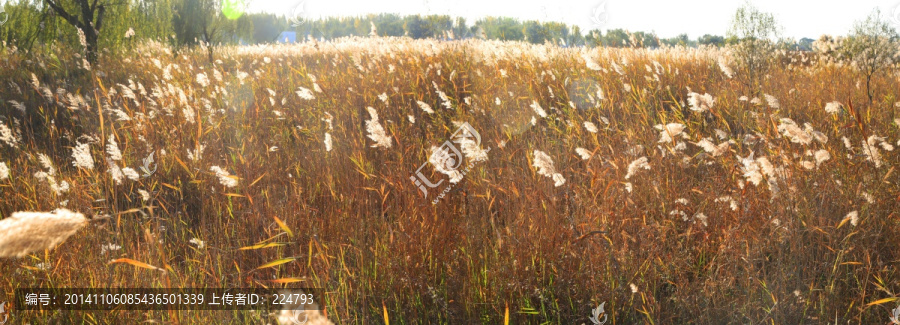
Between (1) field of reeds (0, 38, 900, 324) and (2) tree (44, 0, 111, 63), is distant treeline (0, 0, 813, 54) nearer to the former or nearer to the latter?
(2) tree (44, 0, 111, 63)

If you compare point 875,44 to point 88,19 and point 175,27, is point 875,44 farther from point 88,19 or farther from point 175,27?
point 175,27

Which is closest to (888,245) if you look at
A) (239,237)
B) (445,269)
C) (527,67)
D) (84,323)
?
(445,269)

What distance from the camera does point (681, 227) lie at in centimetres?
218

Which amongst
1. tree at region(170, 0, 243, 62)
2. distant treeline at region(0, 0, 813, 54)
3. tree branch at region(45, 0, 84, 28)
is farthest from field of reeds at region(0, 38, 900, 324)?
tree at region(170, 0, 243, 62)

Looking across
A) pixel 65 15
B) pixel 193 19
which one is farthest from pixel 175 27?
pixel 65 15

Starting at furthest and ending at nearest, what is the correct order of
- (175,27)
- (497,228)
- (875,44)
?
(175,27) → (875,44) → (497,228)

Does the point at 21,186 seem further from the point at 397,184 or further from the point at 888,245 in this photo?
the point at 888,245

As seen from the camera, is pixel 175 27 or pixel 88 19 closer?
pixel 88 19

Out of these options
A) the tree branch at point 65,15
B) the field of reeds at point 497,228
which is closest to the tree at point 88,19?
the tree branch at point 65,15

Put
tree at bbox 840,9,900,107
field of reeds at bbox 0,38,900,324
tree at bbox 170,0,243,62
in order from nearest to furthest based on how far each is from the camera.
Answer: field of reeds at bbox 0,38,900,324 → tree at bbox 840,9,900,107 → tree at bbox 170,0,243,62

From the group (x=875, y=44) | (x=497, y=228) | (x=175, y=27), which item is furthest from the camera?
(x=175, y=27)

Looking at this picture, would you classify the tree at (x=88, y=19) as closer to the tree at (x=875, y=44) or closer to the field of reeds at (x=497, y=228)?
the field of reeds at (x=497, y=228)

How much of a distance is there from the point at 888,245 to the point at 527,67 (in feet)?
11.4

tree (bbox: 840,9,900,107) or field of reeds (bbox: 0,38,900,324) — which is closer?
field of reeds (bbox: 0,38,900,324)
